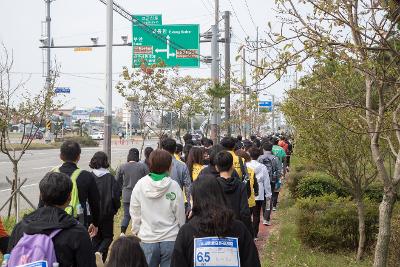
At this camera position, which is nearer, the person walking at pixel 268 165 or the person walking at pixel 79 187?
the person walking at pixel 79 187

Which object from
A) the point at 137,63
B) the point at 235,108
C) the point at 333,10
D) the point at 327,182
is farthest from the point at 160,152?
the point at 235,108

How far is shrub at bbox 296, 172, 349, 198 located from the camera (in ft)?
37.2

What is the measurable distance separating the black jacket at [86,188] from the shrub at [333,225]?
420 centimetres

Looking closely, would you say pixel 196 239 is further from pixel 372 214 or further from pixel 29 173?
pixel 29 173

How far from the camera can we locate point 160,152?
4914mm

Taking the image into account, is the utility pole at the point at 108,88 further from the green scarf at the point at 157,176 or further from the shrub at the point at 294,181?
the green scarf at the point at 157,176

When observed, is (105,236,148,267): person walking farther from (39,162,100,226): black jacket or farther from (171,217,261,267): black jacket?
(39,162,100,226): black jacket

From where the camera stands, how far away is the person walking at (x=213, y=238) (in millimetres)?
3221

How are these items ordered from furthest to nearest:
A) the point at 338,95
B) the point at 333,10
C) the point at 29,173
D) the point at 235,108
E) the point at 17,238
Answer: the point at 235,108, the point at 29,173, the point at 338,95, the point at 333,10, the point at 17,238

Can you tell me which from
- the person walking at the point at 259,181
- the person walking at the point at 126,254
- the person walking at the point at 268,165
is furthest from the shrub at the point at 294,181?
the person walking at the point at 126,254

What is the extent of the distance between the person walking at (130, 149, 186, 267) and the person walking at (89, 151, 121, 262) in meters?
1.64

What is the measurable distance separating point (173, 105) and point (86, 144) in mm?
35165

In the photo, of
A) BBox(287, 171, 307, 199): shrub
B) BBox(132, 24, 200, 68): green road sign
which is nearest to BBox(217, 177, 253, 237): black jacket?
BBox(287, 171, 307, 199): shrub

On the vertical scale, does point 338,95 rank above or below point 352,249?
above
